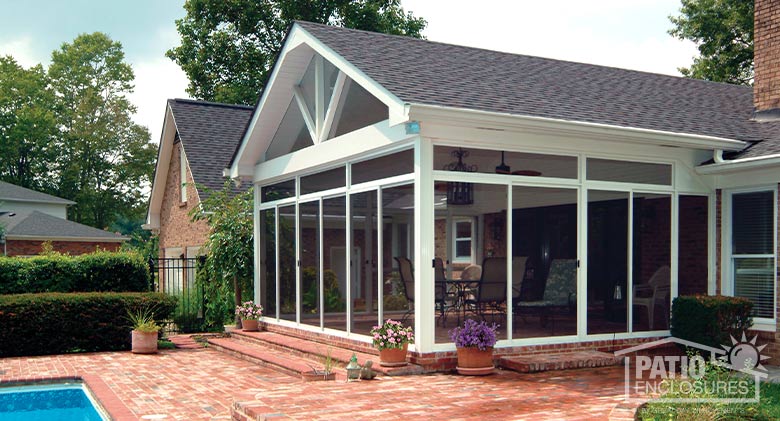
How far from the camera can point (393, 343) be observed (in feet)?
29.9

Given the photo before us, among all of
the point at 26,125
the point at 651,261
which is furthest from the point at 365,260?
the point at 26,125

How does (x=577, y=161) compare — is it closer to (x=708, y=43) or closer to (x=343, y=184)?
(x=343, y=184)

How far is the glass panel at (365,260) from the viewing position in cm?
1038

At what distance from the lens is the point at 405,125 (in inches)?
364

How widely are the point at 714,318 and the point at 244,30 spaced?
26.4m

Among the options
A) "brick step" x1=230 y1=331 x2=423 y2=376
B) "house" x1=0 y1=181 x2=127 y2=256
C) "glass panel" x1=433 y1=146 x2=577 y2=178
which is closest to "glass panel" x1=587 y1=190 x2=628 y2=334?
"glass panel" x1=433 y1=146 x2=577 y2=178

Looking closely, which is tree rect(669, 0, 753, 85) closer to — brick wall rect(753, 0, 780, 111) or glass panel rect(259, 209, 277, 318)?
brick wall rect(753, 0, 780, 111)

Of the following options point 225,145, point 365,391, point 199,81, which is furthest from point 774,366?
point 199,81

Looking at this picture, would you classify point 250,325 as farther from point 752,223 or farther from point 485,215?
point 752,223

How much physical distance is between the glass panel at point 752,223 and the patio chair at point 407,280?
5.15 metres

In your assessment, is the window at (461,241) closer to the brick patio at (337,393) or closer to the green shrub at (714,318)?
the brick patio at (337,393)

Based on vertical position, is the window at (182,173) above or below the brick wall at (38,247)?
above

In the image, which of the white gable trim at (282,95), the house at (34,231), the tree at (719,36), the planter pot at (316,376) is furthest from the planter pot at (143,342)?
the tree at (719,36)

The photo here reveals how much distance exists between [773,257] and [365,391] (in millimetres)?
6360
